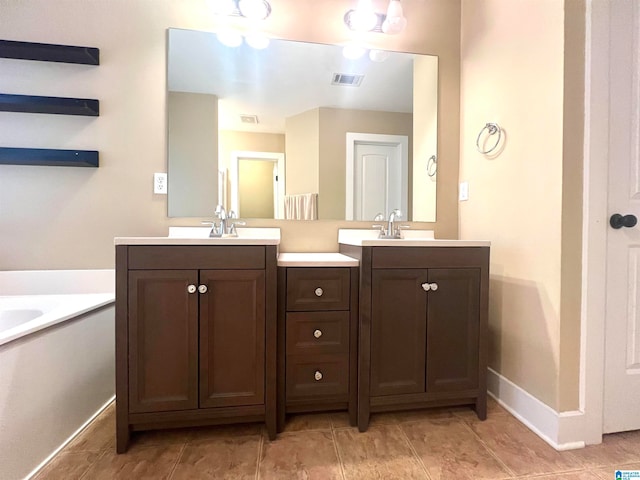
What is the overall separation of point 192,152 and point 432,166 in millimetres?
1413

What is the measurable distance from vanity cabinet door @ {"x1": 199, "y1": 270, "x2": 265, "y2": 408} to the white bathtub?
0.55m

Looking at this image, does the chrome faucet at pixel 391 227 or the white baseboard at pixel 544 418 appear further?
the chrome faucet at pixel 391 227

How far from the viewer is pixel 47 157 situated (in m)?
1.59

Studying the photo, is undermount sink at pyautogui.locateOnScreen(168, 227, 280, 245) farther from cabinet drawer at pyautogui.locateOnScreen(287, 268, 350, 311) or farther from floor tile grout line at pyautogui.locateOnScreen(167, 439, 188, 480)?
floor tile grout line at pyautogui.locateOnScreen(167, 439, 188, 480)

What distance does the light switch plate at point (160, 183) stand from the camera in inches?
67.2

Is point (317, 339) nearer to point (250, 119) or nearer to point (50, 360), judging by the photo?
point (50, 360)

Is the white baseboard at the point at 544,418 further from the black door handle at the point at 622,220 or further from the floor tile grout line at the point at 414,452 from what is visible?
the black door handle at the point at 622,220

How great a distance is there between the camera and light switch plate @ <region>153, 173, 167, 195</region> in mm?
1706

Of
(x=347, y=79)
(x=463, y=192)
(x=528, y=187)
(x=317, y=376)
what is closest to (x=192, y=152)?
(x=347, y=79)

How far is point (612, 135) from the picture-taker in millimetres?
1250

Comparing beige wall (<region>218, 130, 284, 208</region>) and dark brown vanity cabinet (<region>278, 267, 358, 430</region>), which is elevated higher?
beige wall (<region>218, 130, 284, 208</region>)

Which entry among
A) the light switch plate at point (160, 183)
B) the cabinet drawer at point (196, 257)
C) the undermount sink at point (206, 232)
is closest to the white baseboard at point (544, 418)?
the cabinet drawer at point (196, 257)

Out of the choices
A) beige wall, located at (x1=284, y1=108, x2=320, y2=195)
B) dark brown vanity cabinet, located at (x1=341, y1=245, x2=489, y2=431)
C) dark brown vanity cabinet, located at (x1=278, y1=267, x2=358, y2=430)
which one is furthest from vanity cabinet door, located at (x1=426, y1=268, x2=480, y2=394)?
beige wall, located at (x1=284, y1=108, x2=320, y2=195)

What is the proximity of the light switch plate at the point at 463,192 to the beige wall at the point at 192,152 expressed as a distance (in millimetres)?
1447
